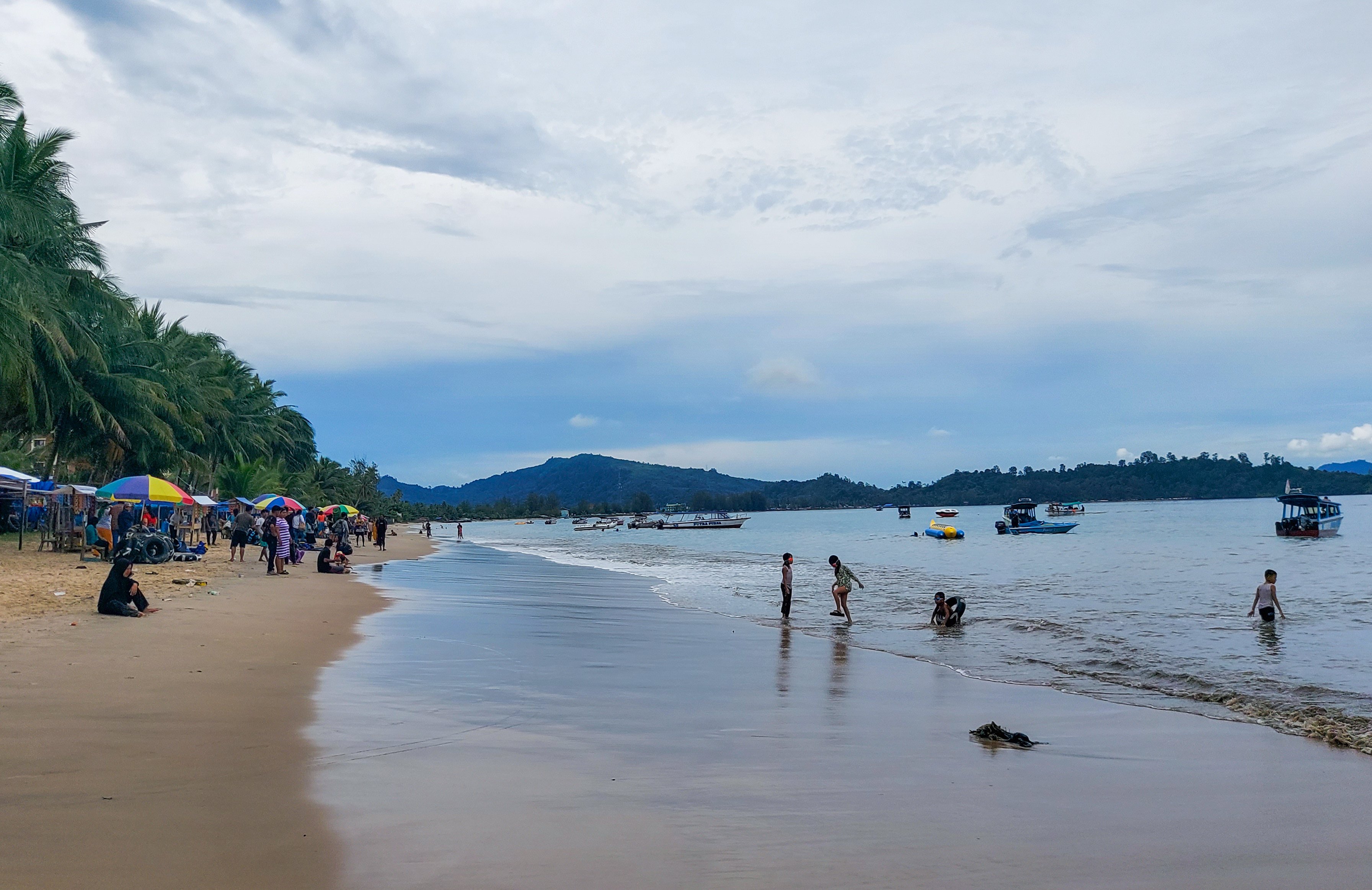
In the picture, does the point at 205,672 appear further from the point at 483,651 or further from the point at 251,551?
the point at 251,551

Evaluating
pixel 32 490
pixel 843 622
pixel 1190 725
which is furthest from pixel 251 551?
pixel 1190 725

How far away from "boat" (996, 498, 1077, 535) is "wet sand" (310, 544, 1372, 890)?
221 feet

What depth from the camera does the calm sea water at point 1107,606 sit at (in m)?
12.4

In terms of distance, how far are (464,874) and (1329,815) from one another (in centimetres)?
554

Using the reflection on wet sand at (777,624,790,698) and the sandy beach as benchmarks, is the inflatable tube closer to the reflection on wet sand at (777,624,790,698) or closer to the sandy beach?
the sandy beach

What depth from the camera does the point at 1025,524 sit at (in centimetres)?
7550

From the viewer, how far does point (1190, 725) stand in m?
9.45

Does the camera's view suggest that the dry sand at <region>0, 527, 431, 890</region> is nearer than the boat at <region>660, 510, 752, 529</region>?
Yes

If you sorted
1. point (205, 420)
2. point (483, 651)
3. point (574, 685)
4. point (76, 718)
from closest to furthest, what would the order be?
point (76, 718) < point (574, 685) < point (483, 651) < point (205, 420)

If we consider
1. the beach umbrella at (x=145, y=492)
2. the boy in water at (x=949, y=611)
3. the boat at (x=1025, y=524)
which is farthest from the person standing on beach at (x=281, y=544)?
A: the boat at (x=1025, y=524)

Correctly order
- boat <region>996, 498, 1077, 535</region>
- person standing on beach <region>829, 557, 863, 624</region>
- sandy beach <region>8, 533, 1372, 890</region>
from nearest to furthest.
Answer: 1. sandy beach <region>8, 533, 1372, 890</region>
2. person standing on beach <region>829, 557, 863, 624</region>
3. boat <region>996, 498, 1077, 535</region>

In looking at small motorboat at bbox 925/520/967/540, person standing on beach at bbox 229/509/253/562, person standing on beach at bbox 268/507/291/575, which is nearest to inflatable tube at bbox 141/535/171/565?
person standing on beach at bbox 268/507/291/575

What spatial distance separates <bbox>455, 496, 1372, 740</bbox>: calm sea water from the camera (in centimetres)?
1245

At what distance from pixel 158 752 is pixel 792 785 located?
4.32m
